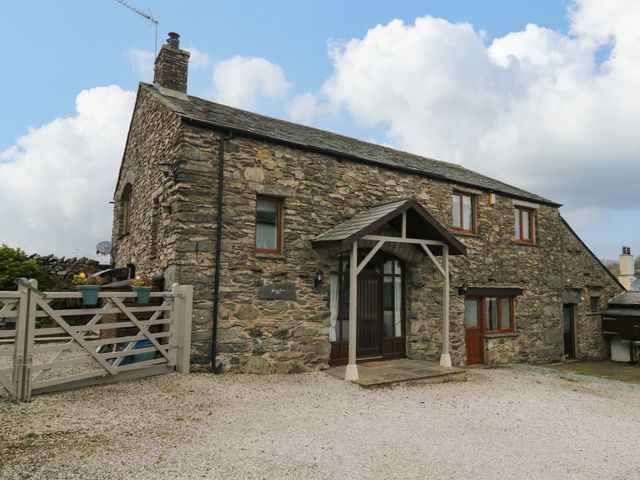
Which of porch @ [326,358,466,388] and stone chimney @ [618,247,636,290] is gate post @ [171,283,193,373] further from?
stone chimney @ [618,247,636,290]

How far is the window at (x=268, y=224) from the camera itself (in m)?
8.42

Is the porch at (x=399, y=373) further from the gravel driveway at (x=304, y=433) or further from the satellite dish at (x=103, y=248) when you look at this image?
the satellite dish at (x=103, y=248)

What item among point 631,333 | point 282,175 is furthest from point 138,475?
point 631,333

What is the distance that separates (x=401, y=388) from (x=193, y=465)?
172 inches

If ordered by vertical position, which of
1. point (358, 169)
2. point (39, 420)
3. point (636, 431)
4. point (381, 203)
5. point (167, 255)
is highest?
point (358, 169)

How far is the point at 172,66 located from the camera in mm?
10406

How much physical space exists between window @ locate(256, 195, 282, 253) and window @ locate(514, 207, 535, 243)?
7.77 m

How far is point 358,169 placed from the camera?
31.7 ft

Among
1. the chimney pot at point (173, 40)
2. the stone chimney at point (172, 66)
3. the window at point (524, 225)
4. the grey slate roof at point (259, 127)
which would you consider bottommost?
the window at point (524, 225)

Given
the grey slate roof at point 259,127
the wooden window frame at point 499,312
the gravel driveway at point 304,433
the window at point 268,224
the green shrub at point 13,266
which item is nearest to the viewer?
the gravel driveway at point 304,433

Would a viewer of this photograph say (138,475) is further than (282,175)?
No

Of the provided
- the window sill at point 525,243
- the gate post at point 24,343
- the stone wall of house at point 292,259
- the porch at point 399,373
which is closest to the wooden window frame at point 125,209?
the stone wall of house at point 292,259

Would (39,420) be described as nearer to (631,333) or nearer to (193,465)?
(193,465)

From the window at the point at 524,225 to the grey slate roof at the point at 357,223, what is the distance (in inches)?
233
